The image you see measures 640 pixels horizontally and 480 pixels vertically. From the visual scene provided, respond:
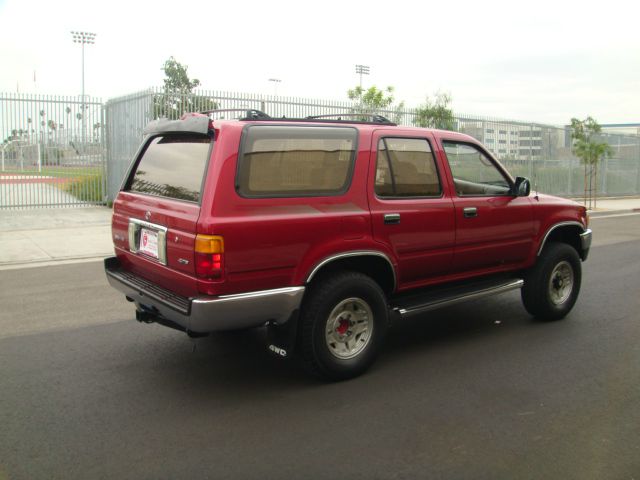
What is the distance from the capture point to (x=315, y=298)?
4305 millimetres

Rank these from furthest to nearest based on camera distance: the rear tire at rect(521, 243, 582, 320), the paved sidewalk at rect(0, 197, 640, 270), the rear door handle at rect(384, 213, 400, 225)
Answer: the paved sidewalk at rect(0, 197, 640, 270)
the rear tire at rect(521, 243, 582, 320)
the rear door handle at rect(384, 213, 400, 225)

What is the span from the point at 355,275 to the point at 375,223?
1.39ft

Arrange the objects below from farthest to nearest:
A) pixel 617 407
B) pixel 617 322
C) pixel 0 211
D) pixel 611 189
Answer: pixel 611 189
pixel 0 211
pixel 617 322
pixel 617 407

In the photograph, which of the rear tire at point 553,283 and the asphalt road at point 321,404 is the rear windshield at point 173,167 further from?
the rear tire at point 553,283

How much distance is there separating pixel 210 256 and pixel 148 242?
0.89 metres

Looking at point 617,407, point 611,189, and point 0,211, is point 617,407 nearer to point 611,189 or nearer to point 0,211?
point 0,211

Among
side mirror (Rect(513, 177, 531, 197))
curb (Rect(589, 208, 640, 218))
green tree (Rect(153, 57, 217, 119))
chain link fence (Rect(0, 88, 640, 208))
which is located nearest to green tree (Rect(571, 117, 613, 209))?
curb (Rect(589, 208, 640, 218))

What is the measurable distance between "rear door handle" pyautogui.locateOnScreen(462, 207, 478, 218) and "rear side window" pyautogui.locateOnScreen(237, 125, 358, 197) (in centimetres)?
121

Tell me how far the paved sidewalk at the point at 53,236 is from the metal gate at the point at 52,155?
1.37 feet

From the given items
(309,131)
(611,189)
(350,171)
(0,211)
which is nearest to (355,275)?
(350,171)

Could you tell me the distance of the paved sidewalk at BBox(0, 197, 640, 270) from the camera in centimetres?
981

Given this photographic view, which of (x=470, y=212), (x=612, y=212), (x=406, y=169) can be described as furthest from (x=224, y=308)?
Result: (x=612, y=212)

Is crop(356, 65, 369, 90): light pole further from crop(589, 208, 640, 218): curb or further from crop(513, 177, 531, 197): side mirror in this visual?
crop(513, 177, 531, 197): side mirror

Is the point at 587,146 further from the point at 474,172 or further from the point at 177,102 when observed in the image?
the point at 474,172
